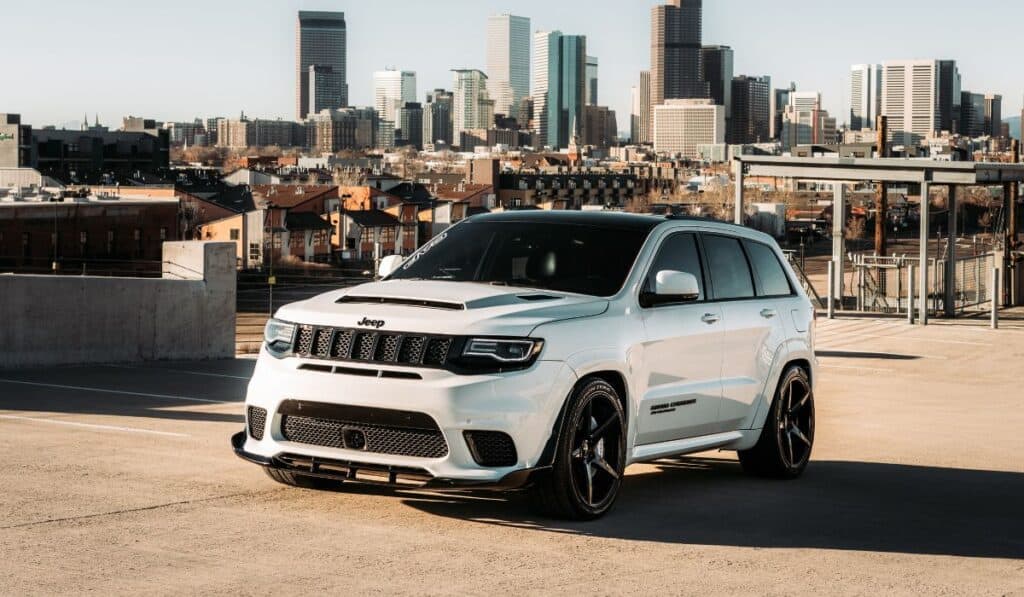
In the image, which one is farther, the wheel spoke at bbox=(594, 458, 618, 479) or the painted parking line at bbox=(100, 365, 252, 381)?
the painted parking line at bbox=(100, 365, 252, 381)

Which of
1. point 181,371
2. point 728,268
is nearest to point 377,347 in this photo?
point 728,268

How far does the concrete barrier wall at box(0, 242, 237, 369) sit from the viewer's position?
19594 mm

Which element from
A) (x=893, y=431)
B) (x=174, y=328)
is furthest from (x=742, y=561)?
(x=174, y=328)

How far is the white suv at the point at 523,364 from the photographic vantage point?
7.86 metres

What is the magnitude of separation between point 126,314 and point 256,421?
13.4 metres

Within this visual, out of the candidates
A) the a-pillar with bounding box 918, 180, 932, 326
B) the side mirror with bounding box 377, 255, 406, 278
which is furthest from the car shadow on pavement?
the a-pillar with bounding box 918, 180, 932, 326

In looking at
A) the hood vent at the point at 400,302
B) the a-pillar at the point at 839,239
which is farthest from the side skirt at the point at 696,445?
the a-pillar at the point at 839,239

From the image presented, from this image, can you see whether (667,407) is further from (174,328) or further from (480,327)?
(174,328)

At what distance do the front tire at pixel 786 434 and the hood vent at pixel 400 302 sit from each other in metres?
3.02

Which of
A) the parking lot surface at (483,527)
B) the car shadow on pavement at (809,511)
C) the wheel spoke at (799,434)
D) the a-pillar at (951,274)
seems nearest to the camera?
the parking lot surface at (483,527)

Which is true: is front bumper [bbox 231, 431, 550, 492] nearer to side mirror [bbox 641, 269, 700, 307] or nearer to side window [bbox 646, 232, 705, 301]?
side mirror [bbox 641, 269, 700, 307]

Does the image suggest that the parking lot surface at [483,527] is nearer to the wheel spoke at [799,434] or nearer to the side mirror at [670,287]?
the wheel spoke at [799,434]

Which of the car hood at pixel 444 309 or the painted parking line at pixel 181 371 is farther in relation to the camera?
the painted parking line at pixel 181 371

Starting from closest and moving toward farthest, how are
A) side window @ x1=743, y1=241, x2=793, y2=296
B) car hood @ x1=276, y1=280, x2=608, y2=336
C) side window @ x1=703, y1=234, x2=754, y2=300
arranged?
car hood @ x1=276, y1=280, x2=608, y2=336 → side window @ x1=703, y1=234, x2=754, y2=300 → side window @ x1=743, y1=241, x2=793, y2=296
